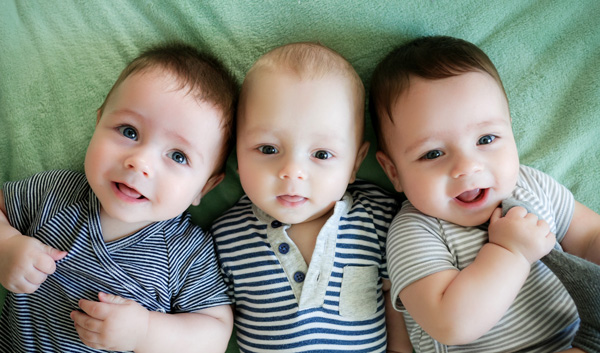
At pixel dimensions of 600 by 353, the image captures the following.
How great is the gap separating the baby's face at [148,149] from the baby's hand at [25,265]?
17 cm

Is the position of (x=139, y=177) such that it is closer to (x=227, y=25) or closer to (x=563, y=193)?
(x=227, y=25)

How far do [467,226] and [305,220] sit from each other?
38 cm

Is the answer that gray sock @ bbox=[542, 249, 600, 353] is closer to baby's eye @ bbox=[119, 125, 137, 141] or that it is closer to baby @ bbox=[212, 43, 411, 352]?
baby @ bbox=[212, 43, 411, 352]

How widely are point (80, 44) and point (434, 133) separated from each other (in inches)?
38.6

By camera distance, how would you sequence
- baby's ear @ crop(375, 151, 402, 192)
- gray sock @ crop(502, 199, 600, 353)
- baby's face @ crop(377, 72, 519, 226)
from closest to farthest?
1. gray sock @ crop(502, 199, 600, 353)
2. baby's face @ crop(377, 72, 519, 226)
3. baby's ear @ crop(375, 151, 402, 192)

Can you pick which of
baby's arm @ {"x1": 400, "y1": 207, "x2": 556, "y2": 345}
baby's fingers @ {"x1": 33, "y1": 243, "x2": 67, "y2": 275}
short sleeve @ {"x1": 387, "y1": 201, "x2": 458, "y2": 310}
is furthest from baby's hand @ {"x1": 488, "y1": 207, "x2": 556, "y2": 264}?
baby's fingers @ {"x1": 33, "y1": 243, "x2": 67, "y2": 275}

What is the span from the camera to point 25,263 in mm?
1123

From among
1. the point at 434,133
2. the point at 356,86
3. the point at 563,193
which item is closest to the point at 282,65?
the point at 356,86

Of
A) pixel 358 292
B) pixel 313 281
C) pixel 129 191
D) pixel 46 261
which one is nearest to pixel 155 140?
pixel 129 191

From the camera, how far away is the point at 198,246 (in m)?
1.29

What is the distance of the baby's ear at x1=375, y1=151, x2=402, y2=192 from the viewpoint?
4.18ft

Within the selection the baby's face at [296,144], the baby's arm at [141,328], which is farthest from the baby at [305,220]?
the baby's arm at [141,328]

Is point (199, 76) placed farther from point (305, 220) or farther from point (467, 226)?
point (467, 226)

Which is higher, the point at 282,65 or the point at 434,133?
the point at 282,65
